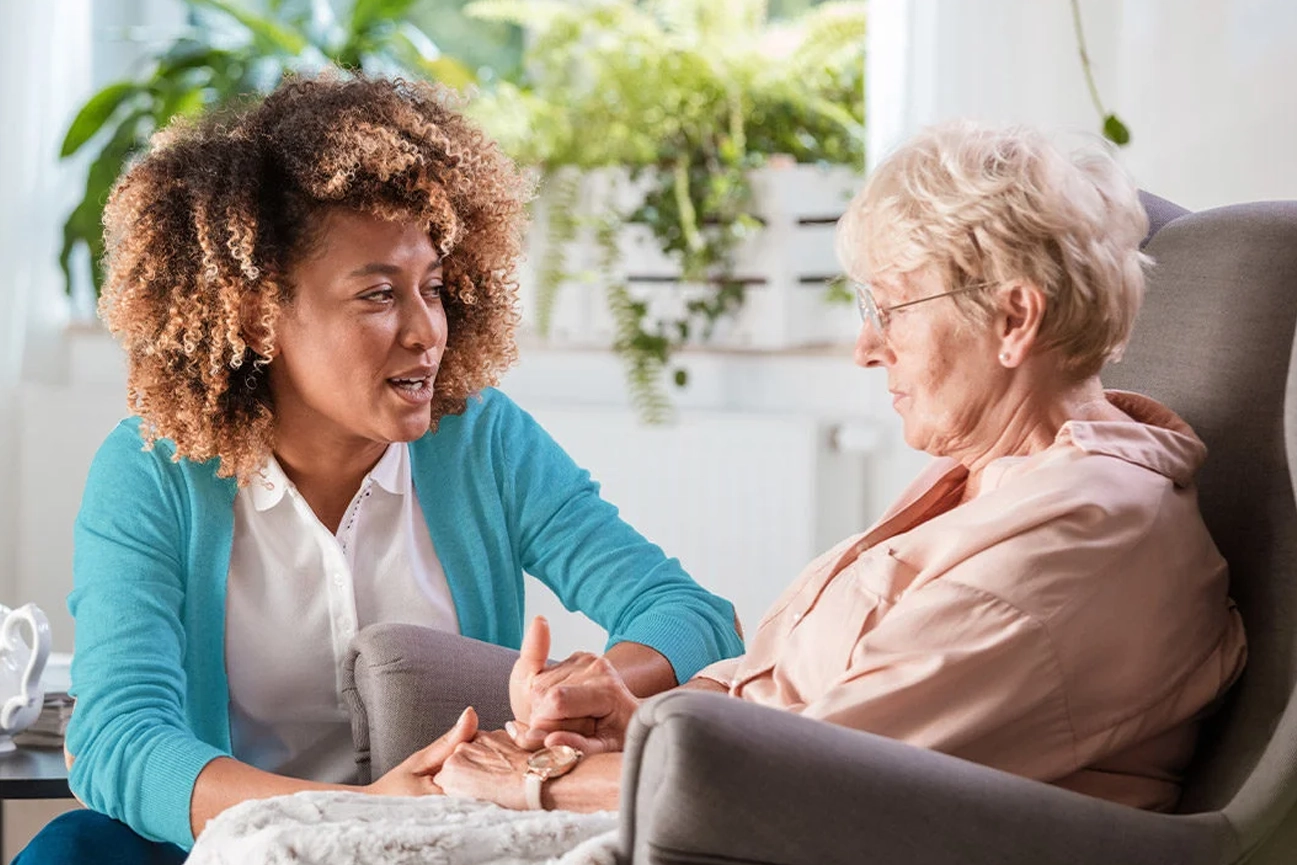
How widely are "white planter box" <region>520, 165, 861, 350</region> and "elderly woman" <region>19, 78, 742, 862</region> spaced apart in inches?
52.7

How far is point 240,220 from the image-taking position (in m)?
1.75

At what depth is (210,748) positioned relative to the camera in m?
1.64

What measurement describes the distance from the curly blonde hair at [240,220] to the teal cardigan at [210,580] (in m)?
0.07

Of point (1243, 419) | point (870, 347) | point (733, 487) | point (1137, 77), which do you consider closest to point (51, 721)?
point (870, 347)

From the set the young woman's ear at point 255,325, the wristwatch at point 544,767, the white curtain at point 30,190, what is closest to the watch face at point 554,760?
the wristwatch at point 544,767

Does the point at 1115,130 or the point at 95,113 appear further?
the point at 95,113

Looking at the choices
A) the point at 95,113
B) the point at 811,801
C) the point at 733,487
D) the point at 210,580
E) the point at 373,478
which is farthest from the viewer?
the point at 95,113

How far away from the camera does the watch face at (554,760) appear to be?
60.6 inches

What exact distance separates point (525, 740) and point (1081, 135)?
2.56 ft

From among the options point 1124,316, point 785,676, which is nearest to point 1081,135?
point 1124,316

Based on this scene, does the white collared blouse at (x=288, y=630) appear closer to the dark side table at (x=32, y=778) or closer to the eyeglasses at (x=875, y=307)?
the dark side table at (x=32, y=778)

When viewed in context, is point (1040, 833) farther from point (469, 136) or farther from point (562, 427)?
point (562, 427)

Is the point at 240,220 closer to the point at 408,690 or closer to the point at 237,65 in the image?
the point at 408,690

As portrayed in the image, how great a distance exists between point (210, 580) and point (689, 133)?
5.65ft
